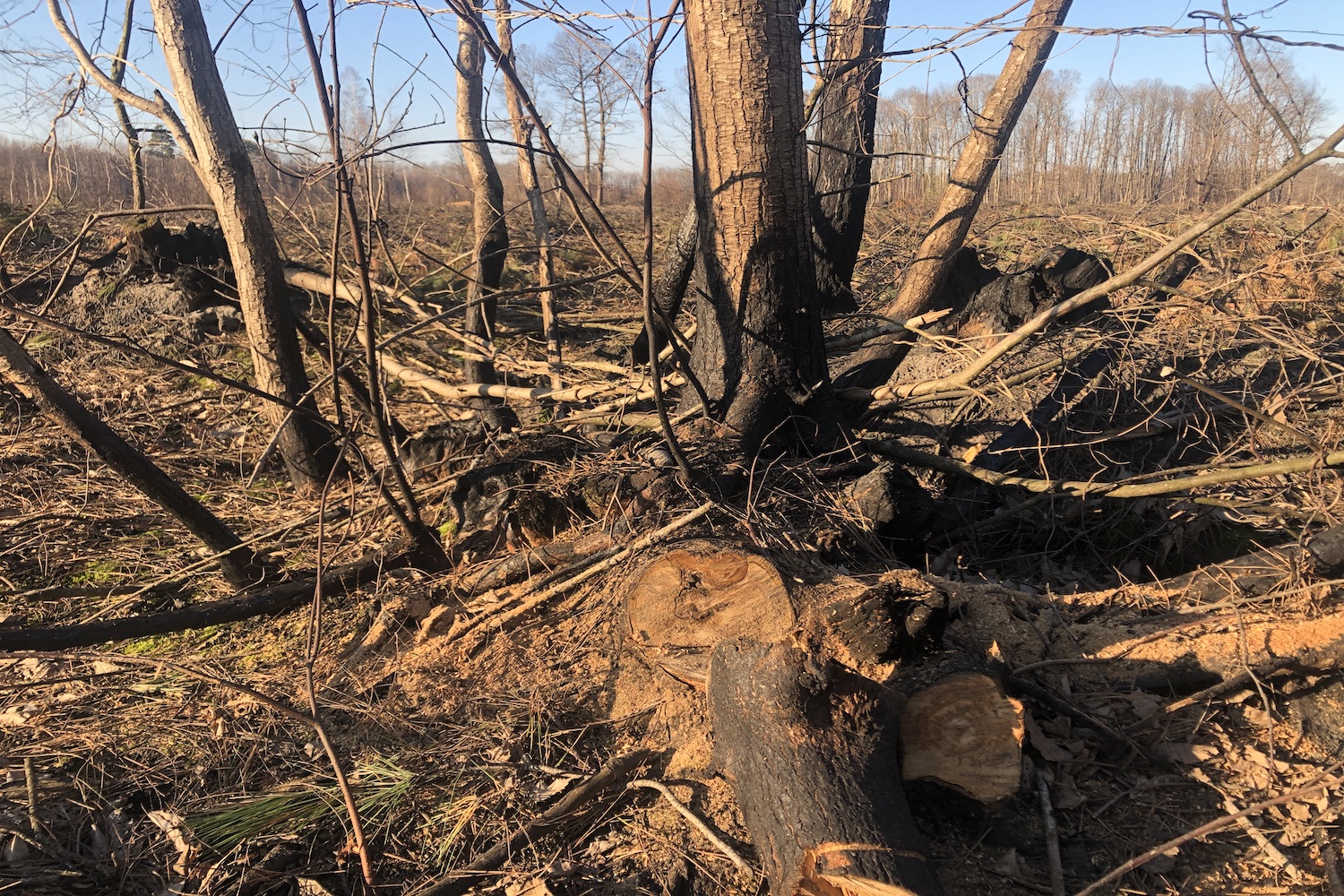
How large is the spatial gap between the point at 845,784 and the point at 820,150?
4.59 m

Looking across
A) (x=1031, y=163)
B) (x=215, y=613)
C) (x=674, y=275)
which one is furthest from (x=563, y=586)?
(x=1031, y=163)

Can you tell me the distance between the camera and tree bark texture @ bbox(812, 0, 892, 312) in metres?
5.06

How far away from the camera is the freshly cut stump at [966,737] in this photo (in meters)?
2.08

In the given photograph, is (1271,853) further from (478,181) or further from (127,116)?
(127,116)

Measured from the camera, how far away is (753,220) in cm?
322

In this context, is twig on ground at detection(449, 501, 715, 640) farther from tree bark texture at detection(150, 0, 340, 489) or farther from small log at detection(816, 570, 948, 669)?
tree bark texture at detection(150, 0, 340, 489)

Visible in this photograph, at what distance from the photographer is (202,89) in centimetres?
414

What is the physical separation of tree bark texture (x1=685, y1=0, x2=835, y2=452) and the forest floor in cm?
32

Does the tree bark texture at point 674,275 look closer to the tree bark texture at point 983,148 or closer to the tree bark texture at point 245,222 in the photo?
the tree bark texture at point 983,148

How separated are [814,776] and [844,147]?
14.6 ft

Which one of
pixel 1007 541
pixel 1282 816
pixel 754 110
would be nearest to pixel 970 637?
pixel 1282 816

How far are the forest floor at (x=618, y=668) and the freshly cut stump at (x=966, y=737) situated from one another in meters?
0.12

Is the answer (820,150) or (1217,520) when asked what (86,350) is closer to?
(820,150)

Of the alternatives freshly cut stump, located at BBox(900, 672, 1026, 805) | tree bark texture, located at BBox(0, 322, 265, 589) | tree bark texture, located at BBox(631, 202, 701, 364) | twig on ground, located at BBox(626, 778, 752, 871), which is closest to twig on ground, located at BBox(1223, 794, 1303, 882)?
freshly cut stump, located at BBox(900, 672, 1026, 805)
